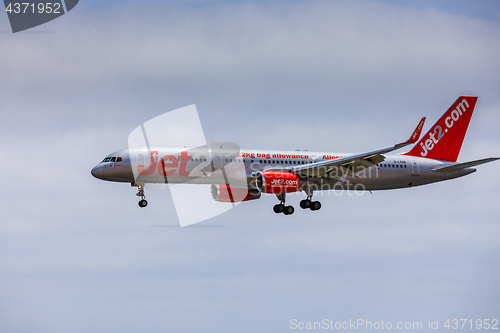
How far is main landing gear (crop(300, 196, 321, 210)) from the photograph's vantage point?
60.0m

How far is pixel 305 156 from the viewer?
5947 cm

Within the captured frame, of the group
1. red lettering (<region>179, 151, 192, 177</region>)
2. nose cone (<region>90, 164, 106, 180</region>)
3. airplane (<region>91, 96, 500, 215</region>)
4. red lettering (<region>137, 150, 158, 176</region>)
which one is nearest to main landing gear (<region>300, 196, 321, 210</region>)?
airplane (<region>91, 96, 500, 215</region>)

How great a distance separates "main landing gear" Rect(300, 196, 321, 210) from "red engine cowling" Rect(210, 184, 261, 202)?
4.97 meters

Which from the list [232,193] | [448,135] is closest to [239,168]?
[232,193]

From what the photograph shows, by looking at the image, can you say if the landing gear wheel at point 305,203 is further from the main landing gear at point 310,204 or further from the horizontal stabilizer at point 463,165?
the horizontal stabilizer at point 463,165

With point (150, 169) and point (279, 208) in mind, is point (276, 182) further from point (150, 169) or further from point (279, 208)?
point (150, 169)

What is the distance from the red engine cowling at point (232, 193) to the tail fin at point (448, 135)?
1572 cm

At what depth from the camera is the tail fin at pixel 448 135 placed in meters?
63.9

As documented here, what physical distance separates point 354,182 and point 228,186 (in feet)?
38.9

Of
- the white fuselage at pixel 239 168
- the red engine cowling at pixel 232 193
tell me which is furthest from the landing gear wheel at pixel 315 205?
the red engine cowling at pixel 232 193

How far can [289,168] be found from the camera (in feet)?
190

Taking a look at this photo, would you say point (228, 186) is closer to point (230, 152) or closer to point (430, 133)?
point (230, 152)

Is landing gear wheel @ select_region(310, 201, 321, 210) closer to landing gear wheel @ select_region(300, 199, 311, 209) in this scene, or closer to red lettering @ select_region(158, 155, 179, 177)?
landing gear wheel @ select_region(300, 199, 311, 209)

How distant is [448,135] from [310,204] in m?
16.0
